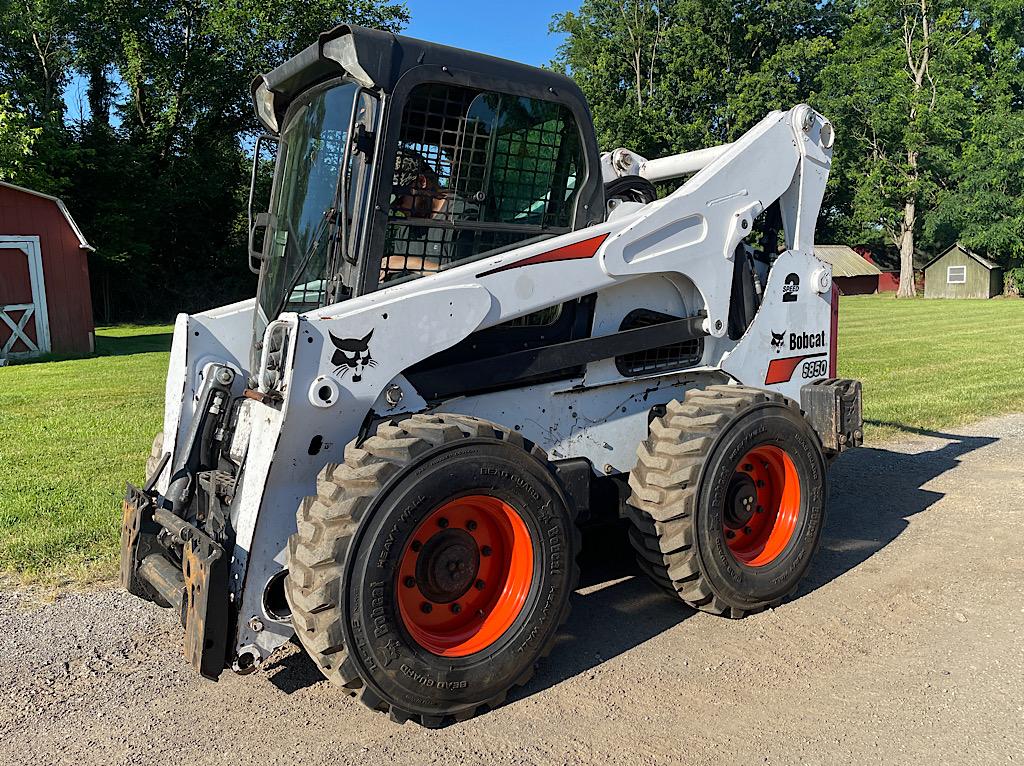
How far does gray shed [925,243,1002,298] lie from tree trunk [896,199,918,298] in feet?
7.66

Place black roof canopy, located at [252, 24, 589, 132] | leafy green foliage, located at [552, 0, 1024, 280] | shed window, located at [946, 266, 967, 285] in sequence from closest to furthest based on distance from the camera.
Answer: black roof canopy, located at [252, 24, 589, 132] < leafy green foliage, located at [552, 0, 1024, 280] < shed window, located at [946, 266, 967, 285]

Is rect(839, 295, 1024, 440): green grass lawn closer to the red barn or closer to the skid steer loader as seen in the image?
the skid steer loader

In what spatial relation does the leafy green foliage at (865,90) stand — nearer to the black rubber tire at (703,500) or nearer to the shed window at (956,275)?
the shed window at (956,275)

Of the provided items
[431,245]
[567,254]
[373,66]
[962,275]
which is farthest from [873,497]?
[962,275]

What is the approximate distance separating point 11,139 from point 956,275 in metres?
45.0

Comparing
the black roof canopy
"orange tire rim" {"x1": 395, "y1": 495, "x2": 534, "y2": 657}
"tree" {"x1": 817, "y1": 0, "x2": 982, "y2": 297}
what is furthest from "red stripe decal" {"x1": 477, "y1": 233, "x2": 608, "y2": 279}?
"tree" {"x1": 817, "y1": 0, "x2": 982, "y2": 297}

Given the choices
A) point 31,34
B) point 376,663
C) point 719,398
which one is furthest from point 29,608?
point 31,34

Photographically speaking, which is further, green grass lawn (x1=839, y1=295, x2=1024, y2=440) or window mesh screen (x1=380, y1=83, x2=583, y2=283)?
green grass lawn (x1=839, y1=295, x2=1024, y2=440)

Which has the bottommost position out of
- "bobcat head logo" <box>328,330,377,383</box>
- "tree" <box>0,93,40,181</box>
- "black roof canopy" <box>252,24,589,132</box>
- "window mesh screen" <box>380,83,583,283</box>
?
"bobcat head logo" <box>328,330,377,383</box>

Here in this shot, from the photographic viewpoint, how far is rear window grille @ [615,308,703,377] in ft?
15.2

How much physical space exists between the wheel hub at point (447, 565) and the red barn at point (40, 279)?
16.5 meters

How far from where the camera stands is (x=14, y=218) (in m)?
17.5

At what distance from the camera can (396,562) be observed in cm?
328

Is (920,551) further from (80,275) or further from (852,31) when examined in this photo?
(852,31)
